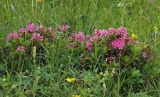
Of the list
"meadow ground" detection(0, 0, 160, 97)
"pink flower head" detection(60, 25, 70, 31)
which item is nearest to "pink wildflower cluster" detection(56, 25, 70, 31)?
"pink flower head" detection(60, 25, 70, 31)

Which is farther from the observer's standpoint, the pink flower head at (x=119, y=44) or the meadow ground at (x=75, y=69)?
the pink flower head at (x=119, y=44)

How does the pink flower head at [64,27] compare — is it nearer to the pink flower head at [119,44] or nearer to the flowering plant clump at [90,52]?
the flowering plant clump at [90,52]

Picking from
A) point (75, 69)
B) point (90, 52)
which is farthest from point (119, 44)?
point (75, 69)

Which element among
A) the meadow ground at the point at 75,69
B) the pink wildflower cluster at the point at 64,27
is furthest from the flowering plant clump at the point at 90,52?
the pink wildflower cluster at the point at 64,27

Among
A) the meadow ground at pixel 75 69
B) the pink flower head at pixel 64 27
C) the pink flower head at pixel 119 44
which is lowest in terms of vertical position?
the meadow ground at pixel 75 69

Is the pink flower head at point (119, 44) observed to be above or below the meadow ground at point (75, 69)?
above

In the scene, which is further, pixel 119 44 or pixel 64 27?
pixel 64 27

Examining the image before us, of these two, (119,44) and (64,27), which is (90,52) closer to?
(119,44)

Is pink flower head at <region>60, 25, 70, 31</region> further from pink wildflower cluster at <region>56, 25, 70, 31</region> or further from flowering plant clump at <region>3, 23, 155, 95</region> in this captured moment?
flowering plant clump at <region>3, 23, 155, 95</region>

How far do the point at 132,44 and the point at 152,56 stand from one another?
184mm

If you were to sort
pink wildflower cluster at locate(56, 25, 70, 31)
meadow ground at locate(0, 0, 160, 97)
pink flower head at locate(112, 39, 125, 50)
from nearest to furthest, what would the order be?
meadow ground at locate(0, 0, 160, 97) → pink flower head at locate(112, 39, 125, 50) → pink wildflower cluster at locate(56, 25, 70, 31)

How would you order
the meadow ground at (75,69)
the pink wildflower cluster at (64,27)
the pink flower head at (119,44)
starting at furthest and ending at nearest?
the pink wildflower cluster at (64,27) < the pink flower head at (119,44) < the meadow ground at (75,69)

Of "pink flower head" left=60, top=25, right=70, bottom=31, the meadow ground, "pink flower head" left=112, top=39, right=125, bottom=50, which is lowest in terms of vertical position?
the meadow ground

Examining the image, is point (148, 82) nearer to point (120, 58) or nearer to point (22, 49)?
point (120, 58)
